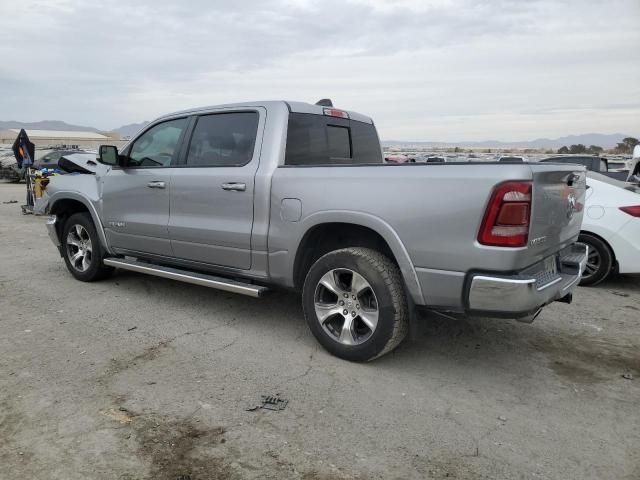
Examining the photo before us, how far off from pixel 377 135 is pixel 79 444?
404cm

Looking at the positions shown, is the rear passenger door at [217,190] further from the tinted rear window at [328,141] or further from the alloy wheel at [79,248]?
the alloy wheel at [79,248]

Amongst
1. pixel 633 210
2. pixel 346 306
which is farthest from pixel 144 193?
pixel 633 210

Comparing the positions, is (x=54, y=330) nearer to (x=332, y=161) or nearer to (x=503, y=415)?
(x=332, y=161)

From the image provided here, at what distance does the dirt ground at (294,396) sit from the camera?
8.58ft

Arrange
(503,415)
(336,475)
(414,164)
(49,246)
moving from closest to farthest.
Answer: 1. (336,475)
2. (503,415)
3. (414,164)
4. (49,246)

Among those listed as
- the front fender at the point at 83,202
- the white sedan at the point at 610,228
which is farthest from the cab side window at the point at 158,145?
the white sedan at the point at 610,228

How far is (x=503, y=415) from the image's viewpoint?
312cm

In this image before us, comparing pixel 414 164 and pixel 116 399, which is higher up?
pixel 414 164

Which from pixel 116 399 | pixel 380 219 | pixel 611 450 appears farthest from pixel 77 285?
pixel 611 450

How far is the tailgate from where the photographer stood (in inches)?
122

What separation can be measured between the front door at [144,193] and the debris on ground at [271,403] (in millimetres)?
2150

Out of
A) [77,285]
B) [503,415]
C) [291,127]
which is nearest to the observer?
A: [503,415]

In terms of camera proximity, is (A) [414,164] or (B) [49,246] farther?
(B) [49,246]

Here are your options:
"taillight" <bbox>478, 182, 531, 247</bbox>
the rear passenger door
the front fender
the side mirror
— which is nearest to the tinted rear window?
the rear passenger door
